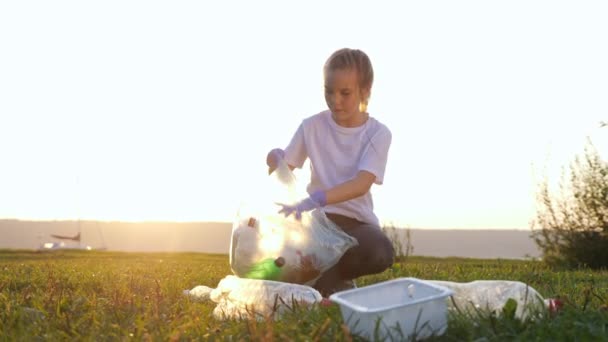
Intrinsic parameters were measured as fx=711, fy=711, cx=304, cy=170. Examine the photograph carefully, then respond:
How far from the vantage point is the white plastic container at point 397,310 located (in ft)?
9.04

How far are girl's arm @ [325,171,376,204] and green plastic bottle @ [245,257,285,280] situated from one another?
52 centimetres

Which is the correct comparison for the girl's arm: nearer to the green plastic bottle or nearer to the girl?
the girl

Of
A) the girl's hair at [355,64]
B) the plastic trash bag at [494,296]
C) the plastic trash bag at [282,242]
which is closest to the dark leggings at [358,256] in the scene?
the plastic trash bag at [282,242]

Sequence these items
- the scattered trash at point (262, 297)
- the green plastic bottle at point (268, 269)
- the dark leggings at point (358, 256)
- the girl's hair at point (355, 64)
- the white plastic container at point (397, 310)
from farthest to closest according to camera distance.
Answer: the dark leggings at point (358, 256)
the girl's hair at point (355, 64)
the green plastic bottle at point (268, 269)
the scattered trash at point (262, 297)
the white plastic container at point (397, 310)

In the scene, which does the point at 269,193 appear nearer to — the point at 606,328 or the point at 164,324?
the point at 164,324

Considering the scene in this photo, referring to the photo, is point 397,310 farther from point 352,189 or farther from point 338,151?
point 338,151

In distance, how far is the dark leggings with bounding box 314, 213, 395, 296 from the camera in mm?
5078

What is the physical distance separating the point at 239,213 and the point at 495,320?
90.3 inches

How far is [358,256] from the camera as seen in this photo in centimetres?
511

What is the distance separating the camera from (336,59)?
16.0 feet

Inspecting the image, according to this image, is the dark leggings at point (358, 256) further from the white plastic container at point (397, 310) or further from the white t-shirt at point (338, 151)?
the white plastic container at point (397, 310)

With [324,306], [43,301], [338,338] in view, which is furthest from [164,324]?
[43,301]

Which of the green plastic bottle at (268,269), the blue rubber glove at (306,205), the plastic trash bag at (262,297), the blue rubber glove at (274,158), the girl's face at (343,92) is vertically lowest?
the plastic trash bag at (262,297)

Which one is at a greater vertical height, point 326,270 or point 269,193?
point 269,193
